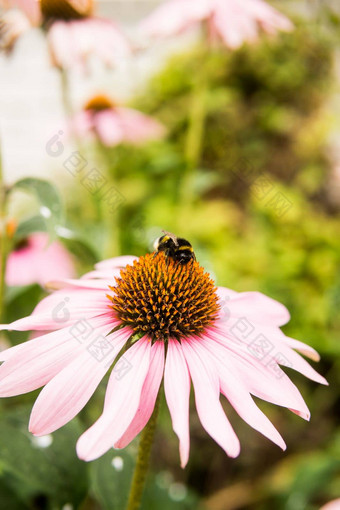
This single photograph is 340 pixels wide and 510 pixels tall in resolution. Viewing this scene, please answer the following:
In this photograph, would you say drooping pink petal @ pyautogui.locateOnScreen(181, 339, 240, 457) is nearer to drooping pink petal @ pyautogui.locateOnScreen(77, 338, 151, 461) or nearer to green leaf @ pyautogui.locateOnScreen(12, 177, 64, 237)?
drooping pink petal @ pyautogui.locateOnScreen(77, 338, 151, 461)

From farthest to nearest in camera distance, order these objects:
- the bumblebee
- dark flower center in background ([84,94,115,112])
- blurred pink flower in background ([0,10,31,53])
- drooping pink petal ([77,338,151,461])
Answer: dark flower center in background ([84,94,115,112])
blurred pink flower in background ([0,10,31,53])
the bumblebee
drooping pink petal ([77,338,151,461])

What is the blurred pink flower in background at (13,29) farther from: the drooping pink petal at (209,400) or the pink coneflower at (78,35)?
the drooping pink petal at (209,400)

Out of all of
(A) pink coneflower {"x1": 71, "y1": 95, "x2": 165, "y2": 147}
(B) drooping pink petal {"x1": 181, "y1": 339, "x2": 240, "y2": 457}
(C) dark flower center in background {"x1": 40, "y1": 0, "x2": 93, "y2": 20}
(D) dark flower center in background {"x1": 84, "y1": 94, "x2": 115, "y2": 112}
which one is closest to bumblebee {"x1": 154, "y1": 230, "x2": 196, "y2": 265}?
(B) drooping pink petal {"x1": 181, "y1": 339, "x2": 240, "y2": 457}

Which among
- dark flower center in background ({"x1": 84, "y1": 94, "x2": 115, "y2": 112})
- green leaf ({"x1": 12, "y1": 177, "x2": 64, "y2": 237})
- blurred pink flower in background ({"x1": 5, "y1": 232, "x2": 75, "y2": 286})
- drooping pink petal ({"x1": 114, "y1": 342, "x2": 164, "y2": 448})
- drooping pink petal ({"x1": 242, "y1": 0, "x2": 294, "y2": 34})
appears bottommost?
drooping pink petal ({"x1": 114, "y1": 342, "x2": 164, "y2": 448})

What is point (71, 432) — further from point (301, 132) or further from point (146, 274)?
point (301, 132)

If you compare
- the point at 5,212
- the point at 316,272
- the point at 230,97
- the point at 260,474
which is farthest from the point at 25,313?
the point at 230,97

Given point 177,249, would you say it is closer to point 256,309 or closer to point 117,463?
point 256,309

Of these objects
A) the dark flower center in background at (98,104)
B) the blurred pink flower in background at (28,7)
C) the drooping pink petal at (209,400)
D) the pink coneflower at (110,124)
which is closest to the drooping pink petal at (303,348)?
the drooping pink petal at (209,400)
